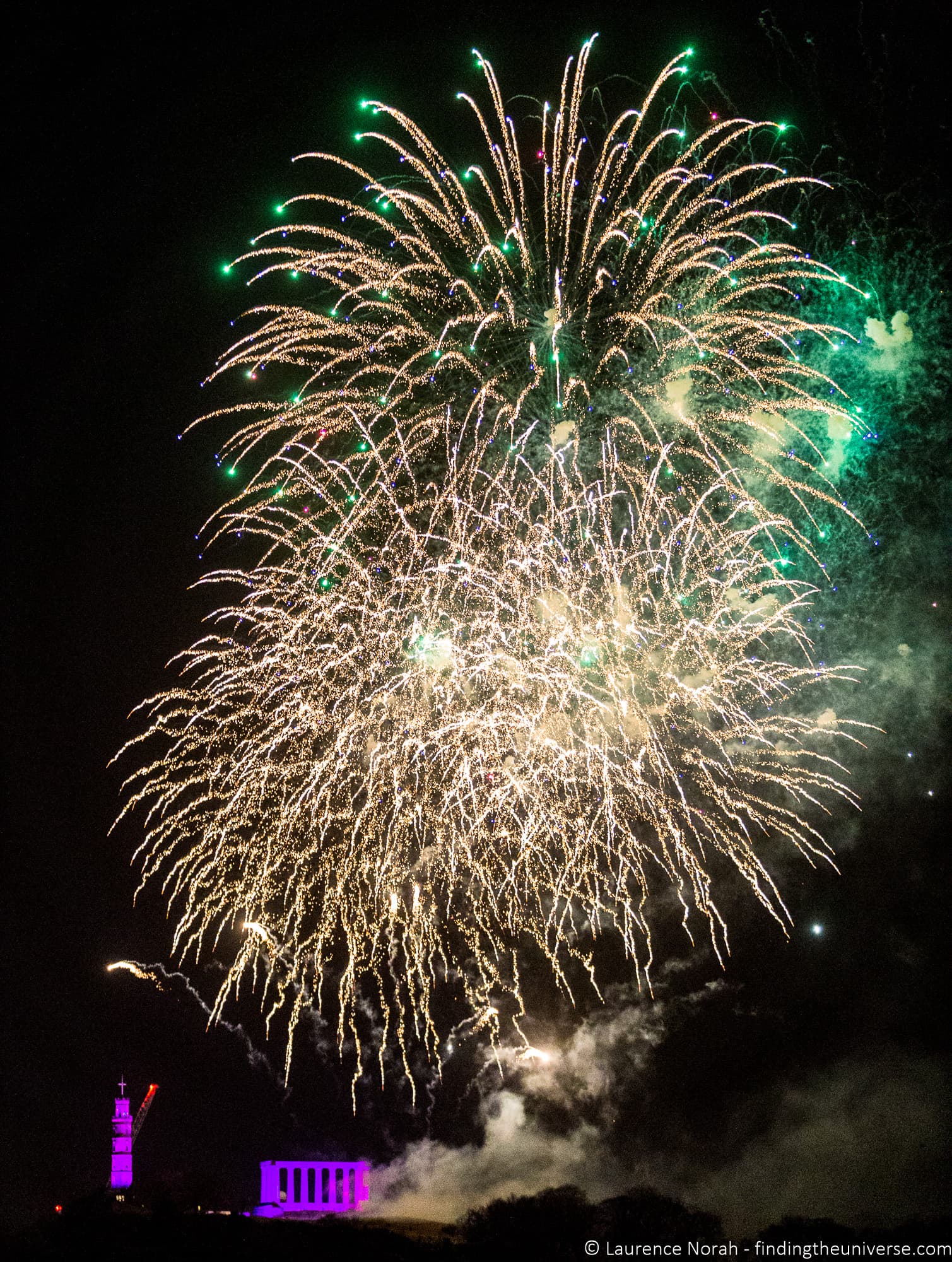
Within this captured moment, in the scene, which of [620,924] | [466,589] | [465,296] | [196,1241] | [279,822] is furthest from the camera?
[620,924]

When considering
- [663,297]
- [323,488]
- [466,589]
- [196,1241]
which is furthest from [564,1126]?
[663,297]

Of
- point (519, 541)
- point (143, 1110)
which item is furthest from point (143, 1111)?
Result: point (519, 541)

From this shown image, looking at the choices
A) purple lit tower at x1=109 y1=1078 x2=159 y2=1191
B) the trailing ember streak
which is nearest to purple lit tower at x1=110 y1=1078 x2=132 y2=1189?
purple lit tower at x1=109 y1=1078 x2=159 y2=1191

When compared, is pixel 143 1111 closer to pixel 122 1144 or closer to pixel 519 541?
pixel 122 1144

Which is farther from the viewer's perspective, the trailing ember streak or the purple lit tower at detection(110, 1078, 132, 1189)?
the purple lit tower at detection(110, 1078, 132, 1189)

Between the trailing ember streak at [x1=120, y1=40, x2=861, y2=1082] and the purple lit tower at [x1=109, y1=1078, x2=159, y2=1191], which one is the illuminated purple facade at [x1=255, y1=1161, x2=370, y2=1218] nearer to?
the purple lit tower at [x1=109, y1=1078, x2=159, y2=1191]

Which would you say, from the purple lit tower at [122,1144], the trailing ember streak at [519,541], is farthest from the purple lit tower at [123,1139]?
the trailing ember streak at [519,541]

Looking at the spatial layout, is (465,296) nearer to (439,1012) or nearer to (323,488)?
(323,488)
